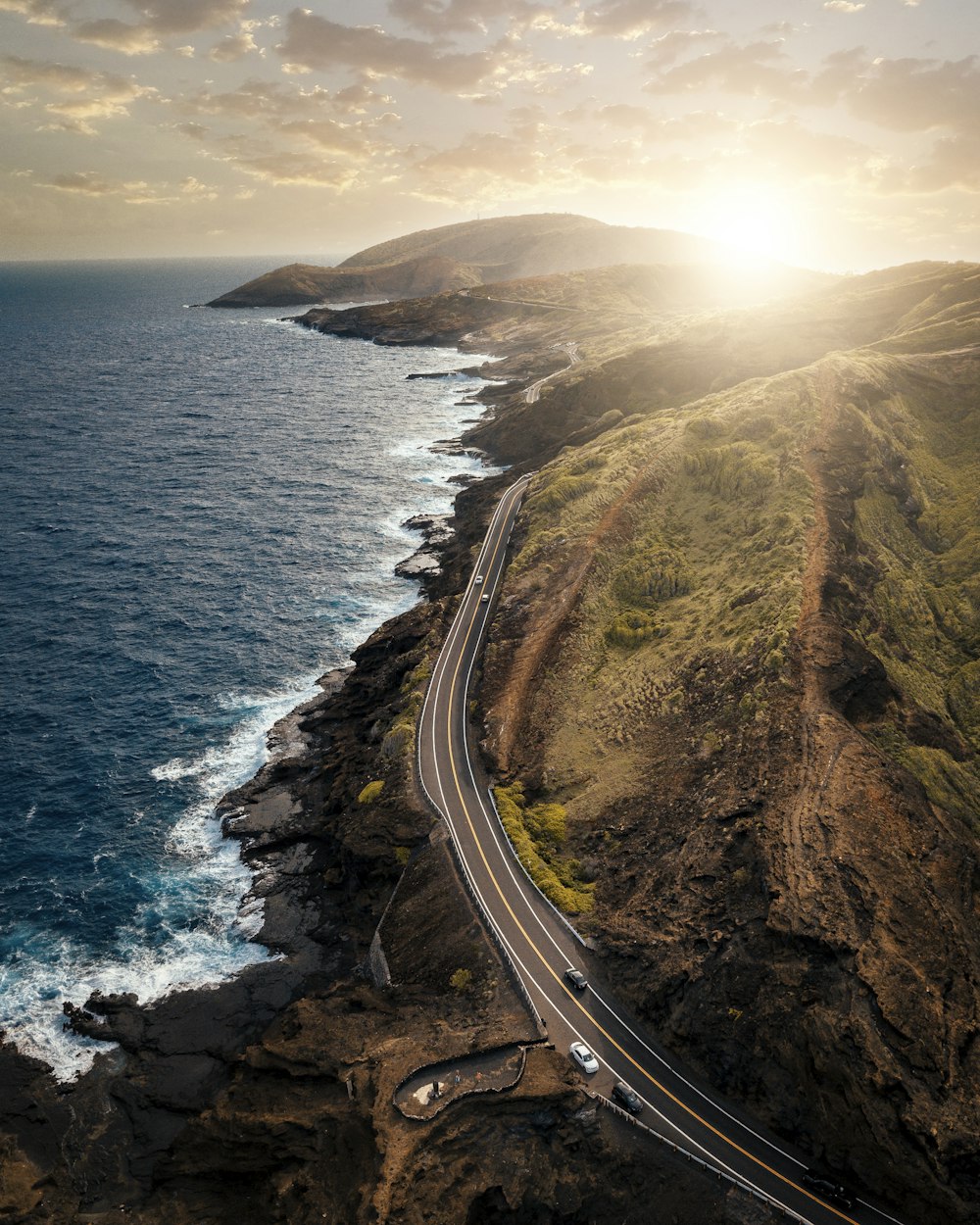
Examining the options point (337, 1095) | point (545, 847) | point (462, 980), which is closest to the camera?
point (337, 1095)

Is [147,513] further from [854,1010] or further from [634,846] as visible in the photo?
[854,1010]

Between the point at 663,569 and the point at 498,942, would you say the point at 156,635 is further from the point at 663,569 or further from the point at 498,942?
the point at 498,942

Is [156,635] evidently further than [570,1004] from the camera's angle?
Yes

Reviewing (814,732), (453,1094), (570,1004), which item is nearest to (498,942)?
(570,1004)

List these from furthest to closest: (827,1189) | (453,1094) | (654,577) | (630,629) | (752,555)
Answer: (654,577) < (752,555) < (630,629) < (453,1094) < (827,1189)

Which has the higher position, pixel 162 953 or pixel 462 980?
pixel 462 980

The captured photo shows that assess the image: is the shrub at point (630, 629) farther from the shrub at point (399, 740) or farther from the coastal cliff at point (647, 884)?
the shrub at point (399, 740)

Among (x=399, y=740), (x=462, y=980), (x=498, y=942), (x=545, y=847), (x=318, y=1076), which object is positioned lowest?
(x=318, y=1076)
